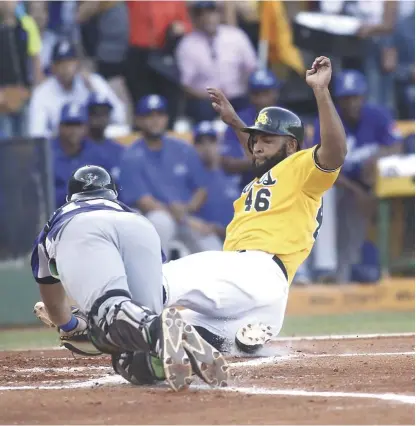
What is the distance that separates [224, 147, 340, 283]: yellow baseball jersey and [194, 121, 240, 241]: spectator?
5.09 meters

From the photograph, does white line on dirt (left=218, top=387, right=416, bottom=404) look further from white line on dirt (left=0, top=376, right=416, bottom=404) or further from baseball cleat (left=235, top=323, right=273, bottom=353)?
baseball cleat (left=235, top=323, right=273, bottom=353)

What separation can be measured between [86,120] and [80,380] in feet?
19.8

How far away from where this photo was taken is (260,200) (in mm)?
6367

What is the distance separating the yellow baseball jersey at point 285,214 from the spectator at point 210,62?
19.3 feet

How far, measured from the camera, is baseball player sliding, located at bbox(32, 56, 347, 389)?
4.60 metres

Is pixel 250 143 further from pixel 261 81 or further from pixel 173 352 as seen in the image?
pixel 261 81

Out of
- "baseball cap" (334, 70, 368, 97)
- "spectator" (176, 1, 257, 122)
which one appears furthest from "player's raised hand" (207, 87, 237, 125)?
"spectator" (176, 1, 257, 122)

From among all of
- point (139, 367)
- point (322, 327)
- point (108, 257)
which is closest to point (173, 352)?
point (139, 367)

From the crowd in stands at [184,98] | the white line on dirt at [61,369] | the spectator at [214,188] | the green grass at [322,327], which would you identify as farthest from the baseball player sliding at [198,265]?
the spectator at [214,188]

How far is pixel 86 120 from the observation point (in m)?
11.1

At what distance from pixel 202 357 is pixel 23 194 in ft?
20.0

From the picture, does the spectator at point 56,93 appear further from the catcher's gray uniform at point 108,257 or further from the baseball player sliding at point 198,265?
the catcher's gray uniform at point 108,257

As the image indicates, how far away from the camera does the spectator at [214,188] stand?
37.6 ft

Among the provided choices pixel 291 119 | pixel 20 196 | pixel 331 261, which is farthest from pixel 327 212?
pixel 291 119
